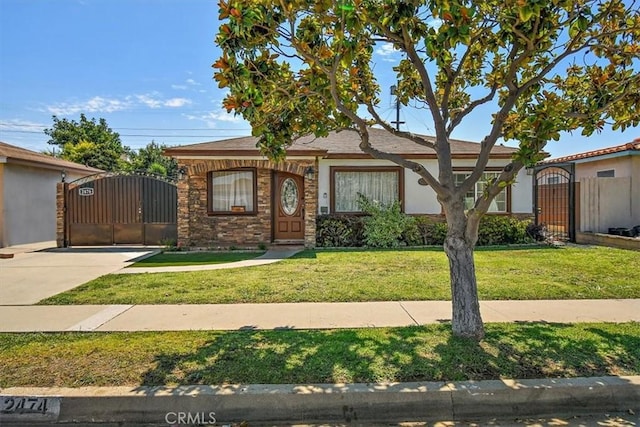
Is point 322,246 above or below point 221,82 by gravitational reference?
below

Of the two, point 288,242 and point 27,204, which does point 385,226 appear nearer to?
point 288,242

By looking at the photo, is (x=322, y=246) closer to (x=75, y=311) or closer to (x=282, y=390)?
(x=75, y=311)

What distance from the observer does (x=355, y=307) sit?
622 centimetres

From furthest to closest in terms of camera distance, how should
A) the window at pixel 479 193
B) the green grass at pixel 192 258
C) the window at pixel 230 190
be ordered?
the window at pixel 479 193
the window at pixel 230 190
the green grass at pixel 192 258

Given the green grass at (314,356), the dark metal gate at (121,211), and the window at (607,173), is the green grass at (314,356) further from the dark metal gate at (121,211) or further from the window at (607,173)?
the window at (607,173)

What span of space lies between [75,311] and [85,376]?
8.88 ft

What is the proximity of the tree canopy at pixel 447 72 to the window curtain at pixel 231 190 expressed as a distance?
26.3 ft

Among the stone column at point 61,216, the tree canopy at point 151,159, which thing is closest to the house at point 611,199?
the stone column at point 61,216

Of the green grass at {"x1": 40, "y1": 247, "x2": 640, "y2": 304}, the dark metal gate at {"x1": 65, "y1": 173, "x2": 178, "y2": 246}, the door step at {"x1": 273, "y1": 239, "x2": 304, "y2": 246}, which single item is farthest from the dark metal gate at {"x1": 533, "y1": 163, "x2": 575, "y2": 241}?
the dark metal gate at {"x1": 65, "y1": 173, "x2": 178, "y2": 246}

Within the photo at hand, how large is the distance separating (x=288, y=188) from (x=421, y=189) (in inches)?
183

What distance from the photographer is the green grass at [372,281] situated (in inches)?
267

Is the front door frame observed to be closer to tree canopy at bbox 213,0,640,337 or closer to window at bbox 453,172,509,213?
window at bbox 453,172,509,213

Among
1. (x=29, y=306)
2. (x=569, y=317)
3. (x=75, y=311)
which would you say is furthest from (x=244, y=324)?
(x=569, y=317)

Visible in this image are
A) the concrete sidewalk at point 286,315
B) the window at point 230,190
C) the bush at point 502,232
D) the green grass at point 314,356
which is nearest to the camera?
the green grass at point 314,356
